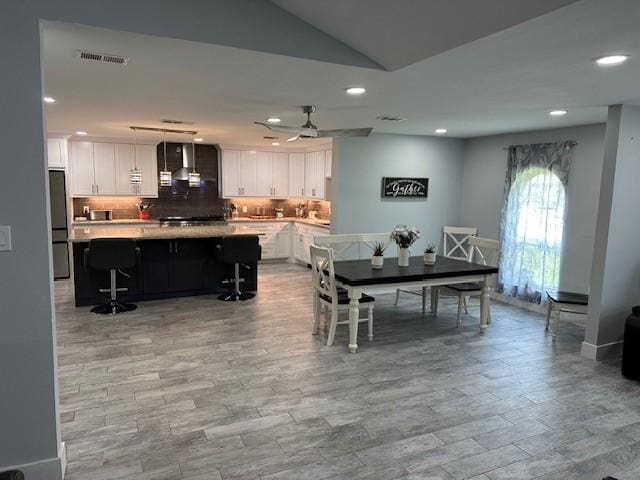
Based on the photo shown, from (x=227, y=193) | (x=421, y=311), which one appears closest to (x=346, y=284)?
(x=421, y=311)

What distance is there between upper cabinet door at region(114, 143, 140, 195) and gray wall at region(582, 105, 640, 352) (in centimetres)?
732

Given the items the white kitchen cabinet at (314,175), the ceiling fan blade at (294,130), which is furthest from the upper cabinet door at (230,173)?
the ceiling fan blade at (294,130)

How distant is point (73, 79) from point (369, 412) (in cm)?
337

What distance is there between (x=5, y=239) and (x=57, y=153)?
19.3ft

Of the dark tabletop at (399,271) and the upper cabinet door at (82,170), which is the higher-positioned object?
the upper cabinet door at (82,170)

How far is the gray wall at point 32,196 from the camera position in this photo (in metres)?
2.09

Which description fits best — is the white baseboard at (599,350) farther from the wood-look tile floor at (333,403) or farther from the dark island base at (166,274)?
the dark island base at (166,274)

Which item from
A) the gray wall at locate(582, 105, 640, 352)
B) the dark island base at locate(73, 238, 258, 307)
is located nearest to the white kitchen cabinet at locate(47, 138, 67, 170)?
the dark island base at locate(73, 238, 258, 307)

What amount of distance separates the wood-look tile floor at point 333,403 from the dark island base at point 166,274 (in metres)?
0.54

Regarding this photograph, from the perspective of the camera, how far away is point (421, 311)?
582 centimetres

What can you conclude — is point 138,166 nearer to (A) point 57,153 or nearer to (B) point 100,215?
(B) point 100,215

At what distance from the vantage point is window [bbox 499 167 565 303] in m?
5.64

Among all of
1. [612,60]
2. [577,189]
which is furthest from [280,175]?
[612,60]

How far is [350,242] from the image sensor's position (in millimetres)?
5684
